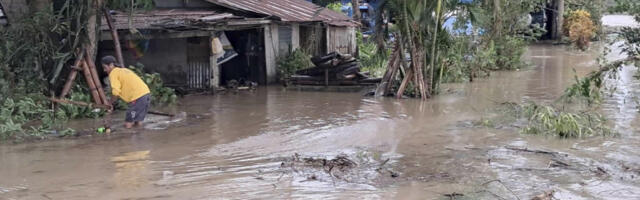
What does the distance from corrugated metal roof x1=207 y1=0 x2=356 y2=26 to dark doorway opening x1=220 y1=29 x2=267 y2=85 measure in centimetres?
80

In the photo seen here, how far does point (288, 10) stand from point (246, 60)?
6.02 ft

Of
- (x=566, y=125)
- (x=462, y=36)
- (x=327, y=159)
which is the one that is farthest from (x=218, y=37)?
(x=566, y=125)

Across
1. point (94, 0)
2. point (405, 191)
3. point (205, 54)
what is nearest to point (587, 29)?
point (205, 54)

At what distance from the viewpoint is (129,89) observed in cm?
1133

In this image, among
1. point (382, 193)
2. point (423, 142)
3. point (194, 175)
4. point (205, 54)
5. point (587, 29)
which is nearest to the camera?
point (382, 193)

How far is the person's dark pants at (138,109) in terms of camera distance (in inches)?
452

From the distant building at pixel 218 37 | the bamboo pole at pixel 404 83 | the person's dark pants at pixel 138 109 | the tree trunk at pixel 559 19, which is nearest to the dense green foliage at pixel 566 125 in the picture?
the bamboo pole at pixel 404 83

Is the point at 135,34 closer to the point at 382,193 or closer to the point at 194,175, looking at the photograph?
the point at 194,175

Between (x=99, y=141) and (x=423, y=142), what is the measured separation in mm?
4657

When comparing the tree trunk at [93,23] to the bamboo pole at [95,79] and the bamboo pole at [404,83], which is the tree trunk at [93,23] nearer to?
the bamboo pole at [95,79]

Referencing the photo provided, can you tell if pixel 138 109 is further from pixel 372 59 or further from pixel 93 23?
pixel 372 59

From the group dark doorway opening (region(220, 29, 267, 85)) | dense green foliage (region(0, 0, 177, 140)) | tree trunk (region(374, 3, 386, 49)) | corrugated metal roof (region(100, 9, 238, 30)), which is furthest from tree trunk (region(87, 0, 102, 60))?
dark doorway opening (region(220, 29, 267, 85))

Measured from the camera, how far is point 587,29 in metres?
28.9

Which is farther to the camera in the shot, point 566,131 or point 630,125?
point 630,125
